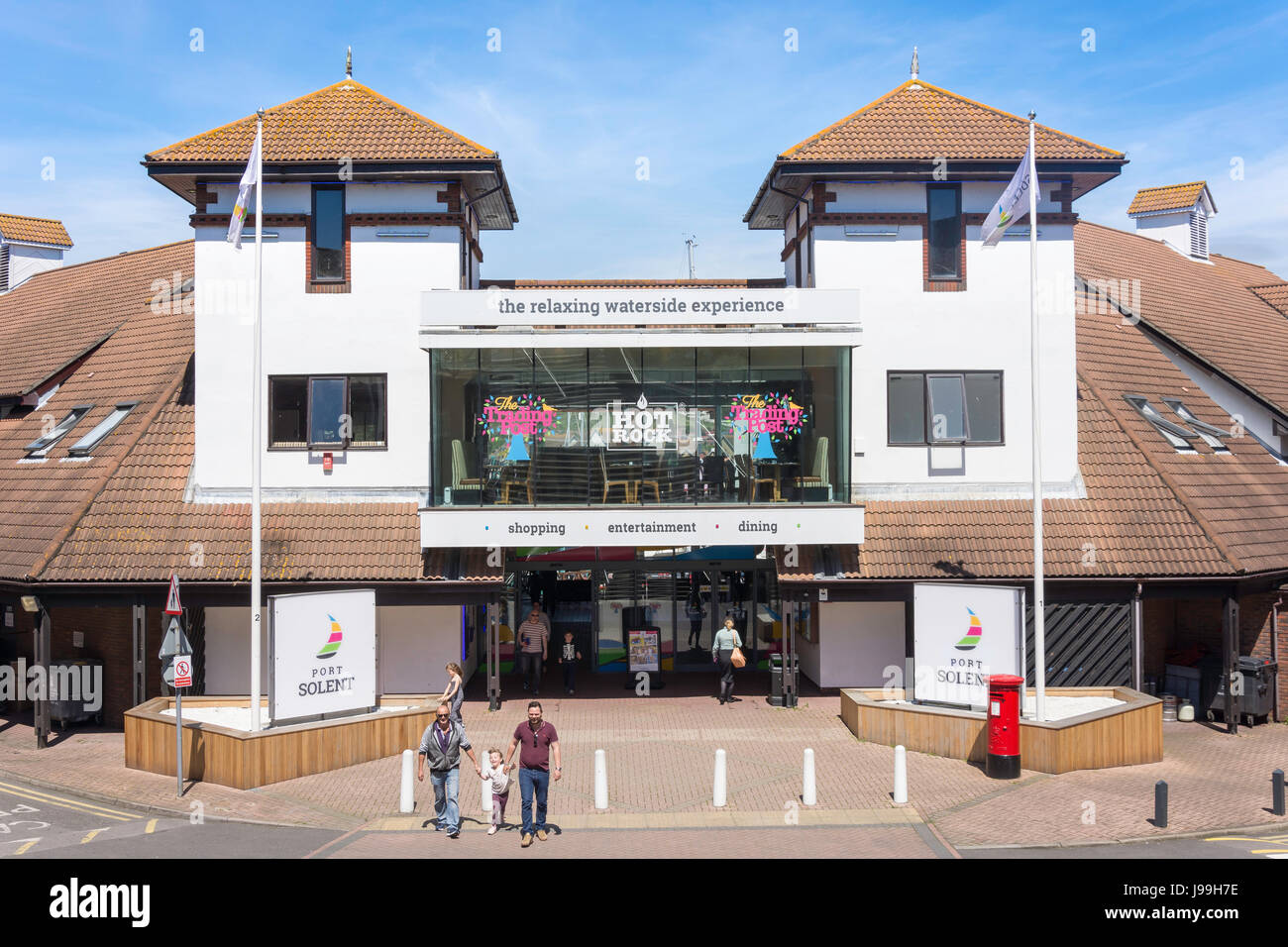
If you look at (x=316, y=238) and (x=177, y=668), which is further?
(x=316, y=238)

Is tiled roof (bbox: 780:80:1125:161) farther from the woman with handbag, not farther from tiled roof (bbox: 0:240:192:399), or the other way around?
tiled roof (bbox: 0:240:192:399)

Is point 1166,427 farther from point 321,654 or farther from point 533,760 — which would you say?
point 321,654

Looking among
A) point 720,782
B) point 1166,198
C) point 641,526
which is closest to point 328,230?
point 641,526

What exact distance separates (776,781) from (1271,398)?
1657cm

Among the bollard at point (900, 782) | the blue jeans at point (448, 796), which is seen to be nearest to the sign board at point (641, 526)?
the bollard at point (900, 782)

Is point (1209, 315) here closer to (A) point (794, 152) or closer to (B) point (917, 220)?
(B) point (917, 220)

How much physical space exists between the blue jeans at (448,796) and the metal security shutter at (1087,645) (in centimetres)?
1126

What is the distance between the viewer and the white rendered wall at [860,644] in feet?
70.0

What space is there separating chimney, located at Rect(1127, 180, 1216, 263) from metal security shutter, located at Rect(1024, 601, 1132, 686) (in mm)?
19749

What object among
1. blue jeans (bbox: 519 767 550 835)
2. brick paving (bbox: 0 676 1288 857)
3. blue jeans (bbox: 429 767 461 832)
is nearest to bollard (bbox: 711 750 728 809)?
brick paving (bbox: 0 676 1288 857)

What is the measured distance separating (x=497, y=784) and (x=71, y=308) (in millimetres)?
22397

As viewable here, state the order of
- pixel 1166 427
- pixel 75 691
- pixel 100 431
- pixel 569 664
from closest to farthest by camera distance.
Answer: pixel 75 691
pixel 569 664
pixel 100 431
pixel 1166 427

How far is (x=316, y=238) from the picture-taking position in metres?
20.8

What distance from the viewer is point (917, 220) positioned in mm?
21250
